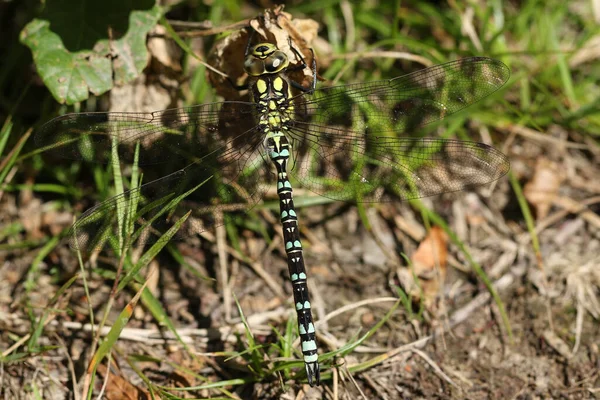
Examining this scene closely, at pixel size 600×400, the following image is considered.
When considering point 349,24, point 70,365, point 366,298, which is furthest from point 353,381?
point 349,24

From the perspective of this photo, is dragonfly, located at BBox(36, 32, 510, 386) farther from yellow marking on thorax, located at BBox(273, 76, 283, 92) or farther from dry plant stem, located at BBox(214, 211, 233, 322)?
dry plant stem, located at BBox(214, 211, 233, 322)

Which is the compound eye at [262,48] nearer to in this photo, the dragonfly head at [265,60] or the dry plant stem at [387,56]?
the dragonfly head at [265,60]

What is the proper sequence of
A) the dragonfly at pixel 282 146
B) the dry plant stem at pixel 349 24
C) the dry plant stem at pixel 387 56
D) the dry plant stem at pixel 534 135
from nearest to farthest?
the dragonfly at pixel 282 146, the dry plant stem at pixel 387 56, the dry plant stem at pixel 534 135, the dry plant stem at pixel 349 24

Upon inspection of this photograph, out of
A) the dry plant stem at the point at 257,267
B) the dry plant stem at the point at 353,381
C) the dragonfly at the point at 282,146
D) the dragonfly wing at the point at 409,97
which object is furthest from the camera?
the dry plant stem at the point at 257,267

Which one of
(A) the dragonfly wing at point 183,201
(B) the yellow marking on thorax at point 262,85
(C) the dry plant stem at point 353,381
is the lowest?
(C) the dry plant stem at point 353,381

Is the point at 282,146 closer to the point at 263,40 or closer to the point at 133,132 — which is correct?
the point at 263,40

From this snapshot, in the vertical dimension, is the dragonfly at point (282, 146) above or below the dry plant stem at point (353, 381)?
above

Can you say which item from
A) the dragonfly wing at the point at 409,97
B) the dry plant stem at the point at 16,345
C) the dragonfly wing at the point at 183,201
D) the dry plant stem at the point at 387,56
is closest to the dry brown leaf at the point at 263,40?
the dragonfly wing at the point at 409,97
